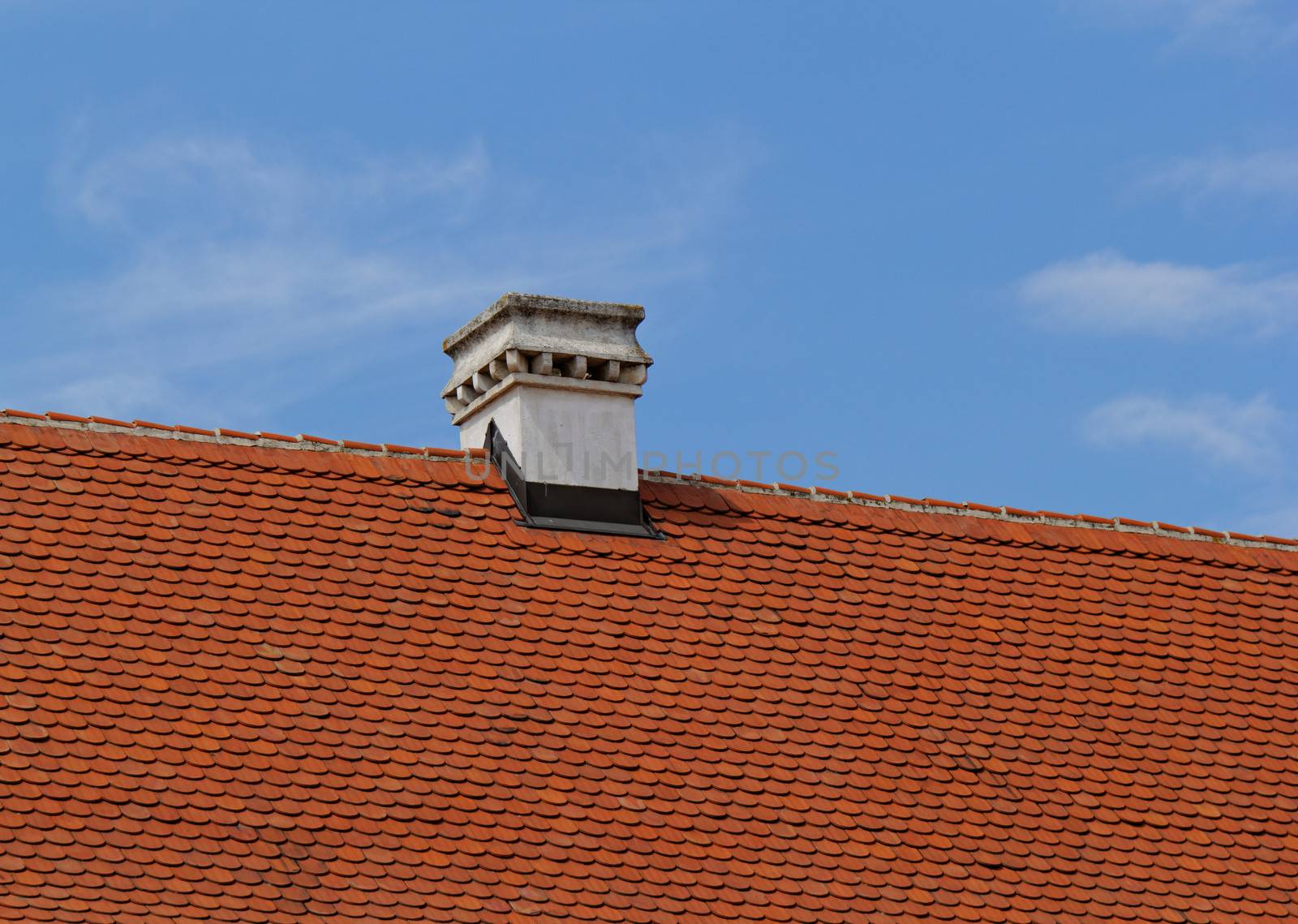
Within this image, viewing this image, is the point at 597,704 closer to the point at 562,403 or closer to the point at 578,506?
the point at 578,506

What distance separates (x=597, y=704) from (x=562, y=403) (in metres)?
3.08

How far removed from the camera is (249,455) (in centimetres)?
1393

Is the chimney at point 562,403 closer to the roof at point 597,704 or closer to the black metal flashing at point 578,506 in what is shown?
the black metal flashing at point 578,506

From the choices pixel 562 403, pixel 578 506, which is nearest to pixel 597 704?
pixel 578 506

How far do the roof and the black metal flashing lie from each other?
15 centimetres

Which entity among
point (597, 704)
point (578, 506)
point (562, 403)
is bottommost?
point (597, 704)

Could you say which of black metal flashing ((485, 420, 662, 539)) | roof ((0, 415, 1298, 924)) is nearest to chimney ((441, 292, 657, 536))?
black metal flashing ((485, 420, 662, 539))

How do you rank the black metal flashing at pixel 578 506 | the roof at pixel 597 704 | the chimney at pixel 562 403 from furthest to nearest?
the chimney at pixel 562 403 < the black metal flashing at pixel 578 506 < the roof at pixel 597 704

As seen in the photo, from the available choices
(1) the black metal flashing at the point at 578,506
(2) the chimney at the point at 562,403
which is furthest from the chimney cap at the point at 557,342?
(1) the black metal flashing at the point at 578,506

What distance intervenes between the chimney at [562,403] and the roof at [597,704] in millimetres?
323

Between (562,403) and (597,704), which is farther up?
(562,403)

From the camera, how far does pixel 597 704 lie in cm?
1270

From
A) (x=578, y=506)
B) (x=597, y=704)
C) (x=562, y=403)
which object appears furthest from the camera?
(x=562, y=403)

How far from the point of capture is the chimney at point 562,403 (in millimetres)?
14609
